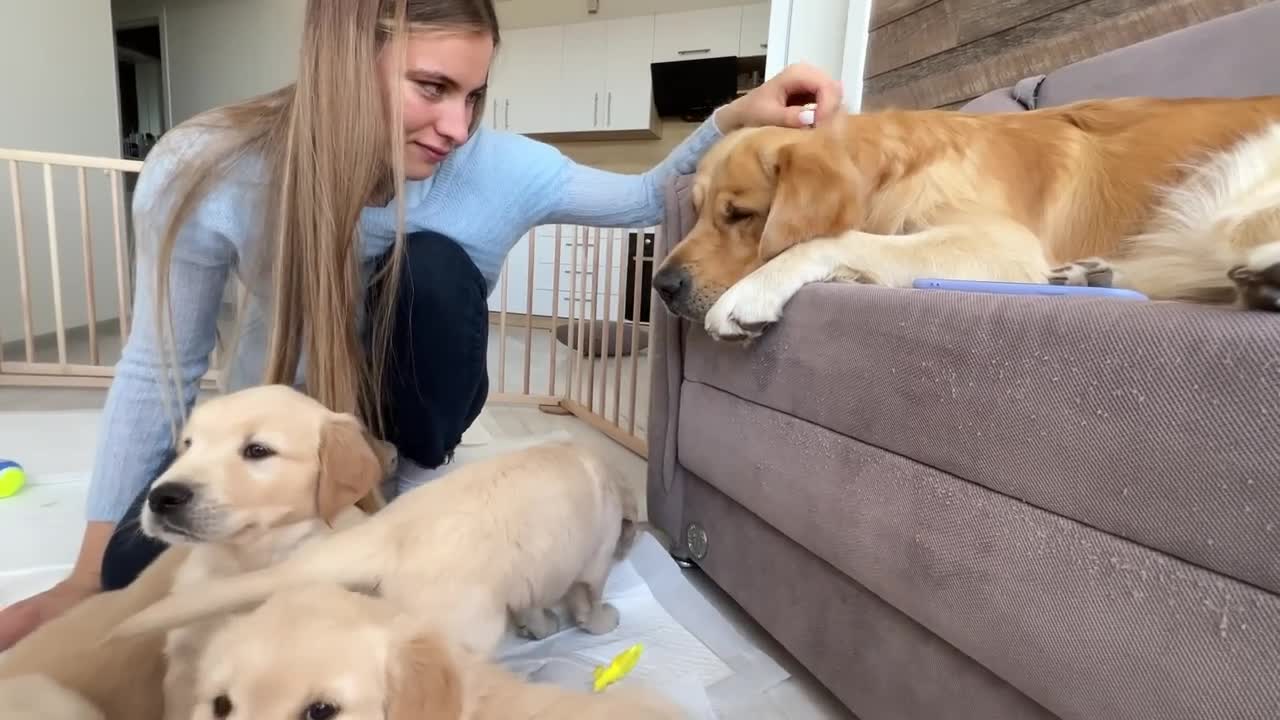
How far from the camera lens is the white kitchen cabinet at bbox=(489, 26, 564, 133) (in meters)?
5.38

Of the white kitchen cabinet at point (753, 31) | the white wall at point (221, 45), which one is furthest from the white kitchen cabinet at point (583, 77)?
the white wall at point (221, 45)

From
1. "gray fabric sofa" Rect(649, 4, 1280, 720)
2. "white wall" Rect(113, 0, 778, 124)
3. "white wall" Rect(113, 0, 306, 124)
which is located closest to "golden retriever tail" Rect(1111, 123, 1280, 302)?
"gray fabric sofa" Rect(649, 4, 1280, 720)

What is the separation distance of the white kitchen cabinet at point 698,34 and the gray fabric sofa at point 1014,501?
4449mm

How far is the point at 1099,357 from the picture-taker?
508 millimetres

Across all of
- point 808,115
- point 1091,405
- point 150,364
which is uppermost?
point 808,115

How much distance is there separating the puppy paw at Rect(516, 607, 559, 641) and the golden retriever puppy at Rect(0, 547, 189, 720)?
1.40ft

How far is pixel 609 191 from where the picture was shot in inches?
53.8

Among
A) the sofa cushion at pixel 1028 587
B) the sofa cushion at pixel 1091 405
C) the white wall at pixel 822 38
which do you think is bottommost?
the sofa cushion at pixel 1028 587

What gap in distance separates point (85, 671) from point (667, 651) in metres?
0.67

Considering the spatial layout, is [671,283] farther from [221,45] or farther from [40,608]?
[221,45]

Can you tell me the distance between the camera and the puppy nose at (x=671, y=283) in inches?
44.3

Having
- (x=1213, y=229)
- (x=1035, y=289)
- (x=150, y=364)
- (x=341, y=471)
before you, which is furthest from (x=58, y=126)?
(x=1213, y=229)

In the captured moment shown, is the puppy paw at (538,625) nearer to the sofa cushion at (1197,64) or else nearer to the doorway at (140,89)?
the sofa cushion at (1197,64)

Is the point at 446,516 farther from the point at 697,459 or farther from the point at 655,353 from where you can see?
the point at 655,353
